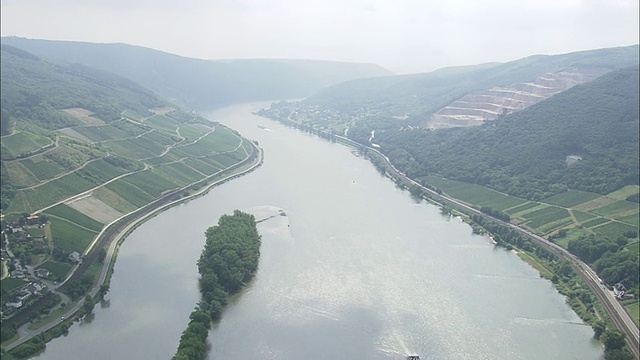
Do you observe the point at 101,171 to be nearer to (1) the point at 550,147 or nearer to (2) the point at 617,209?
(2) the point at 617,209

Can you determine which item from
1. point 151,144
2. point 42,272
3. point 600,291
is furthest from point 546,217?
point 151,144

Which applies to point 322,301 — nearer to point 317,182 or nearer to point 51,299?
point 51,299

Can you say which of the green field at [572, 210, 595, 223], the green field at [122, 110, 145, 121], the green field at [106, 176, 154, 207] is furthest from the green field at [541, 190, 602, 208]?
the green field at [122, 110, 145, 121]

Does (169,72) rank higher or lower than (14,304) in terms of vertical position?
higher

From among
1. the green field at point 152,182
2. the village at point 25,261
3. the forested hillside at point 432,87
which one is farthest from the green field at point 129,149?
the forested hillside at point 432,87

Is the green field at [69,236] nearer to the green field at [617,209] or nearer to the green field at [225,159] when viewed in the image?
the green field at [225,159]

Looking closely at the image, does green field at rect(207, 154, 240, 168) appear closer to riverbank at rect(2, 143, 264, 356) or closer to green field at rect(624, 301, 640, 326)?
riverbank at rect(2, 143, 264, 356)

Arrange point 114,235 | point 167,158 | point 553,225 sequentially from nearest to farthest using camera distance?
point 114,235 → point 553,225 → point 167,158

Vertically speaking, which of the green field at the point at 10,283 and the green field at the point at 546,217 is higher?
the green field at the point at 10,283
